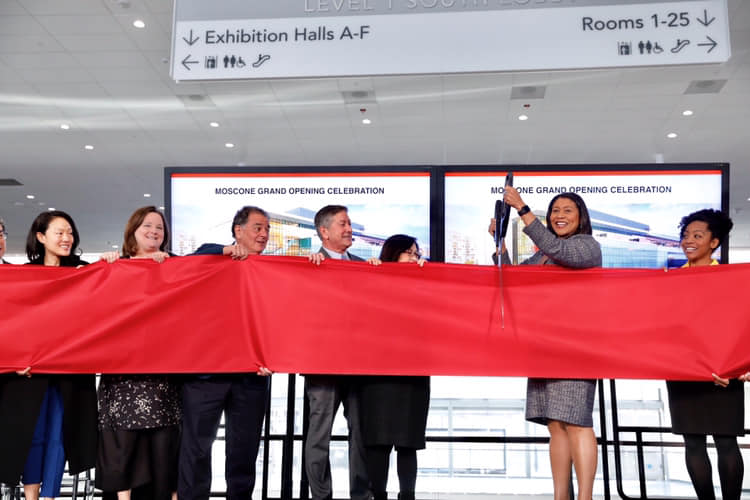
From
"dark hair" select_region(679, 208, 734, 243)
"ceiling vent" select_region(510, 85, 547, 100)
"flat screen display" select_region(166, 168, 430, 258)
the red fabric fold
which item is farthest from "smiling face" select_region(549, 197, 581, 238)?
"ceiling vent" select_region(510, 85, 547, 100)

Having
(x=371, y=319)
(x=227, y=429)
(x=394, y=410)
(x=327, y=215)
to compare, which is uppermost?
(x=327, y=215)

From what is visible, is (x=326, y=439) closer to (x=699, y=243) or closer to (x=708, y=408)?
(x=708, y=408)

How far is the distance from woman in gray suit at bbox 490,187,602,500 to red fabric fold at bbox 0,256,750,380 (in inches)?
3.1

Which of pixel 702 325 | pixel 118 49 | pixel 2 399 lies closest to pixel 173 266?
pixel 2 399

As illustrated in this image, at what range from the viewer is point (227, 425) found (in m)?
3.01

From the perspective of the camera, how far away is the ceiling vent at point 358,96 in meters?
7.69

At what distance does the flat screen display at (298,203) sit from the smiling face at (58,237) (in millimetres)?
1107

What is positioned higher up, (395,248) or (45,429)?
(395,248)

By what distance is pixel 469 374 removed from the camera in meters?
2.86

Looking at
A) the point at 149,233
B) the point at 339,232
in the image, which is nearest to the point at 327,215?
the point at 339,232

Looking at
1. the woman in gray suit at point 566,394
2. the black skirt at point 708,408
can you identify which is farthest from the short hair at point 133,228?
the black skirt at point 708,408

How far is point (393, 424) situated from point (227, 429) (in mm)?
801

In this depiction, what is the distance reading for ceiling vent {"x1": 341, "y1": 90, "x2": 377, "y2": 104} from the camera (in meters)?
7.69

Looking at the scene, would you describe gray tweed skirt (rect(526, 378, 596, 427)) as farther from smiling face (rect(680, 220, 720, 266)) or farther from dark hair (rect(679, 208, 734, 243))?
dark hair (rect(679, 208, 734, 243))
